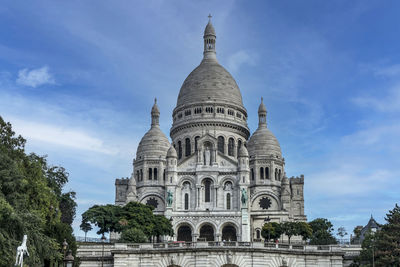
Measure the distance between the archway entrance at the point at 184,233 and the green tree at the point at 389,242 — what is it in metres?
40.3

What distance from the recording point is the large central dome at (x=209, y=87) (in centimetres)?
10975

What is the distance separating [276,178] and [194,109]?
1862 centimetres

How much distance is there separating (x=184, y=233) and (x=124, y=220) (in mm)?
18897

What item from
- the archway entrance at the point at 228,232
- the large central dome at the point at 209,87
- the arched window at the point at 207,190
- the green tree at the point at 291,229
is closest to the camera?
the green tree at the point at 291,229

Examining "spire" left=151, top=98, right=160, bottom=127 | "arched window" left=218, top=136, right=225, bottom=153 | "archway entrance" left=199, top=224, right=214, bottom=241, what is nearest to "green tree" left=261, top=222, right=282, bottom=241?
"archway entrance" left=199, top=224, right=214, bottom=241

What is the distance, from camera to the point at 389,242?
51688mm

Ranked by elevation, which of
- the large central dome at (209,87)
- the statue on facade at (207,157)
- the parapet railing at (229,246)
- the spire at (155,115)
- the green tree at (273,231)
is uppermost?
the large central dome at (209,87)

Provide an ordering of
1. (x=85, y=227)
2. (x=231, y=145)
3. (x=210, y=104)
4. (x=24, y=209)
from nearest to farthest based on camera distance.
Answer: (x=24, y=209) < (x=85, y=227) < (x=231, y=145) < (x=210, y=104)

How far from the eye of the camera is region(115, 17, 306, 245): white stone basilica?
9088 cm

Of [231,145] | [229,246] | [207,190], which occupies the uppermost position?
[231,145]

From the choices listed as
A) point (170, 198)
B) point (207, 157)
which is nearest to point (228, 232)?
point (170, 198)

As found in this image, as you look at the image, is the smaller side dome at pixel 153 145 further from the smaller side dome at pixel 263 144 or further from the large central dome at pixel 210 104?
the smaller side dome at pixel 263 144

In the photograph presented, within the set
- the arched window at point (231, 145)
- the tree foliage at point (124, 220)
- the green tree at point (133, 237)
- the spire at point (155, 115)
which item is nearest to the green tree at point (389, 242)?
the green tree at point (133, 237)

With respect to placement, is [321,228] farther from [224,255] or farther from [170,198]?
[224,255]
